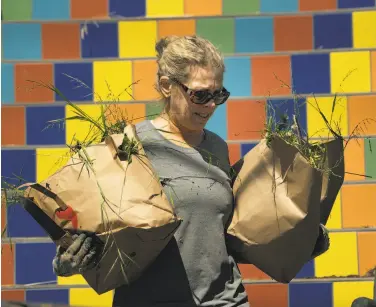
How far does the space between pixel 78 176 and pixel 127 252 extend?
261 millimetres

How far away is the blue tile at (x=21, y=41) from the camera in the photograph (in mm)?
4250

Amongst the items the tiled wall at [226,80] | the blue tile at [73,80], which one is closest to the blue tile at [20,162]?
the tiled wall at [226,80]

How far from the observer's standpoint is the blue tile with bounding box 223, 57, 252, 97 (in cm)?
423

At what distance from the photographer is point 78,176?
2.78 metres

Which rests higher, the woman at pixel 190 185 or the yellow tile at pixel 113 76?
the yellow tile at pixel 113 76

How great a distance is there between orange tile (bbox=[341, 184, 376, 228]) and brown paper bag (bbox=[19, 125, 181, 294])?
5.25ft

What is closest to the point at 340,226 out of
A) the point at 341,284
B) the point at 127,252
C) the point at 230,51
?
A: the point at 341,284

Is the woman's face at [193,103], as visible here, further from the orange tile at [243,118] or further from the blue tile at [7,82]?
the blue tile at [7,82]

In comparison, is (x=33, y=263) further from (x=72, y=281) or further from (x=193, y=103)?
(x=193, y=103)

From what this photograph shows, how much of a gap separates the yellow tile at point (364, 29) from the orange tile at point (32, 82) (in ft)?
4.40

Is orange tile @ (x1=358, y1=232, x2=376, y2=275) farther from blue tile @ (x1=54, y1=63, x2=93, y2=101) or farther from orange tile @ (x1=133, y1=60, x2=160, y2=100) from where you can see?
blue tile @ (x1=54, y1=63, x2=93, y2=101)

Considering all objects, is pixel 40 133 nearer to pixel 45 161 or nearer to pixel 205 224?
pixel 45 161

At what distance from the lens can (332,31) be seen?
167 inches

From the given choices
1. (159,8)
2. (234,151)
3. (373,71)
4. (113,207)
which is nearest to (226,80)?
(234,151)
